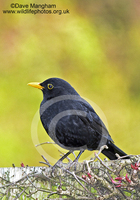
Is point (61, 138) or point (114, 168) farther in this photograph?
point (61, 138)

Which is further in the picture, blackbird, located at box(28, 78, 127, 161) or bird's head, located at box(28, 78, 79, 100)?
bird's head, located at box(28, 78, 79, 100)

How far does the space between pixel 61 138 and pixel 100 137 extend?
1.57 ft

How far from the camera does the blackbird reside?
291 centimetres

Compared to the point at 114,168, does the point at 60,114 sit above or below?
above

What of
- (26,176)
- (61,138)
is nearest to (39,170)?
(26,176)

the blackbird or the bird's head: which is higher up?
the bird's head

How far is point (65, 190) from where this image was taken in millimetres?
2031

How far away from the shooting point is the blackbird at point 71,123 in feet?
9.55

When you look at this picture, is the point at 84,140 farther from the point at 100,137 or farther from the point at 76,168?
the point at 76,168

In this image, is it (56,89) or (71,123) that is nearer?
(71,123)

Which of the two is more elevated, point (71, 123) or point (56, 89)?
point (56, 89)

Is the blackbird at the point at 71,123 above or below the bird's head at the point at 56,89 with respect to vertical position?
below

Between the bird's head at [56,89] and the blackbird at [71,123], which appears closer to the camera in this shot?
the blackbird at [71,123]

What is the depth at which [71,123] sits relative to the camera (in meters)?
2.90
